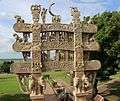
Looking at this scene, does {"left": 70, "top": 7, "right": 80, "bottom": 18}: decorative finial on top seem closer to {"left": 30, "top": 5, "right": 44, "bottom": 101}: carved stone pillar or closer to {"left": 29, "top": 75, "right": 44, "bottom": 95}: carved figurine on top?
{"left": 30, "top": 5, "right": 44, "bottom": 101}: carved stone pillar

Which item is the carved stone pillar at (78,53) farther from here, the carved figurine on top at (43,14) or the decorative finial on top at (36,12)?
the decorative finial on top at (36,12)

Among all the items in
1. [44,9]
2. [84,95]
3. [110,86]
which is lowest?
[110,86]

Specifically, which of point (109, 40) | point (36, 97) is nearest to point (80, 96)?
point (36, 97)

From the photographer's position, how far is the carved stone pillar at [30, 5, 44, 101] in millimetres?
19984

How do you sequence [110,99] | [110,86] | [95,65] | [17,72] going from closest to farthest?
[17,72], [95,65], [110,99], [110,86]

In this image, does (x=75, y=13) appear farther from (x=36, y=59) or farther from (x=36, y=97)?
(x=36, y=97)

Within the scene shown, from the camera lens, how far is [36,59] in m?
20.0

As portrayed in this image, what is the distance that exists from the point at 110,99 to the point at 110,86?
25.9ft

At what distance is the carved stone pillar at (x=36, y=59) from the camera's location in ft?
65.6

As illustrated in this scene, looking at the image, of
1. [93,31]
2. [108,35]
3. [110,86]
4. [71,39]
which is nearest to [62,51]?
[71,39]

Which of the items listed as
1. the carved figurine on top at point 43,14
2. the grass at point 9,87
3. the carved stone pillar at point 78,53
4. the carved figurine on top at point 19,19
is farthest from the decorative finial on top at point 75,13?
the grass at point 9,87

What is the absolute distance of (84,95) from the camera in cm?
2109

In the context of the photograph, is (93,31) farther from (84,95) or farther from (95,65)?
(84,95)

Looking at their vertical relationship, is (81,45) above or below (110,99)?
above
